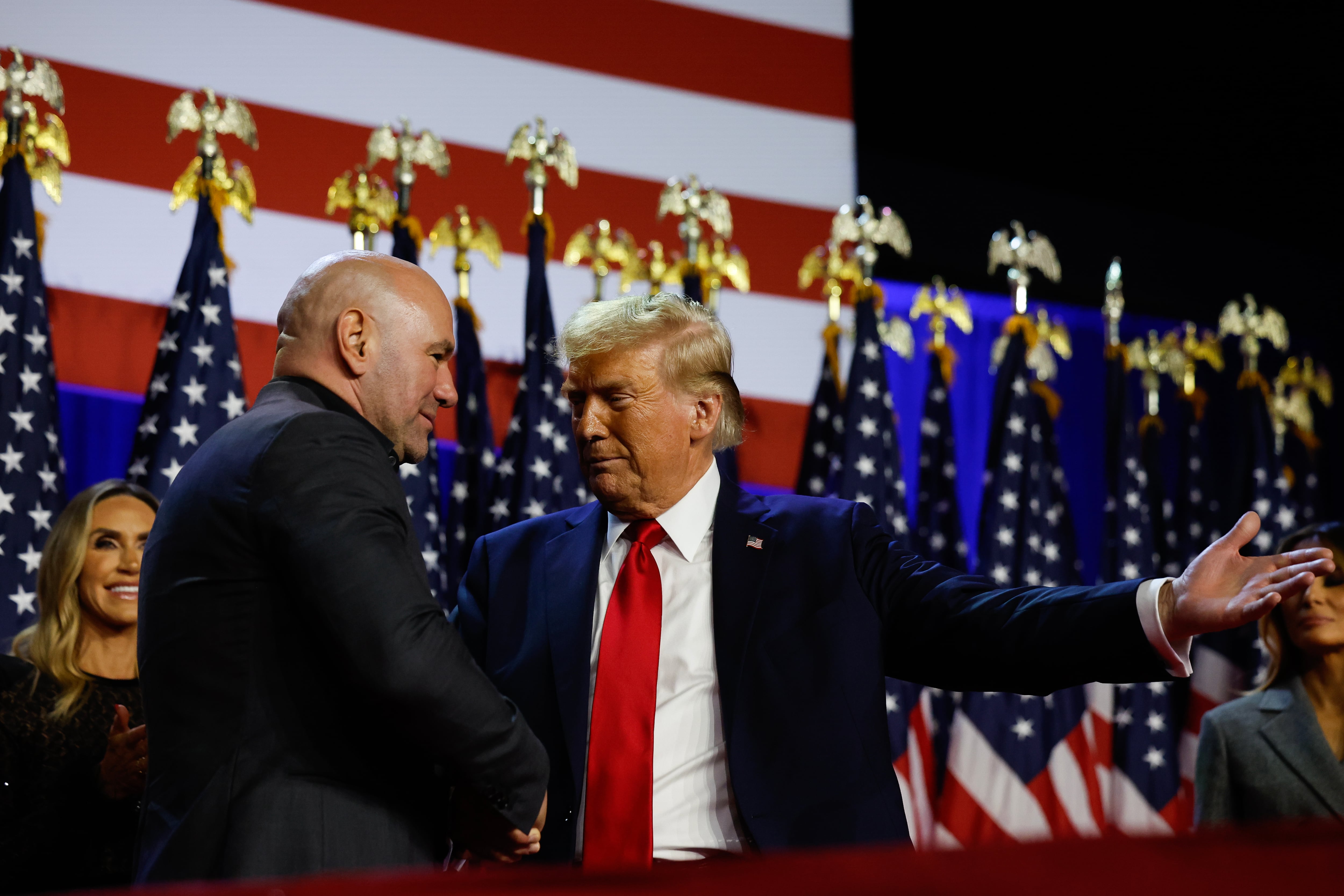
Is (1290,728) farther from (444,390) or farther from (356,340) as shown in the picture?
(356,340)

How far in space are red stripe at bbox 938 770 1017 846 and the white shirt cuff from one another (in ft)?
10.0

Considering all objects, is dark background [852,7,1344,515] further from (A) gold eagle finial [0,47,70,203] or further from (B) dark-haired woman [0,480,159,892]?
(B) dark-haired woman [0,480,159,892]

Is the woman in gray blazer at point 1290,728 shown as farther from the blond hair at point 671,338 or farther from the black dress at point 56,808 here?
the black dress at point 56,808

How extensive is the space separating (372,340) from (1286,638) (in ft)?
8.39

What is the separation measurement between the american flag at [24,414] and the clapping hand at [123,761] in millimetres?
1222

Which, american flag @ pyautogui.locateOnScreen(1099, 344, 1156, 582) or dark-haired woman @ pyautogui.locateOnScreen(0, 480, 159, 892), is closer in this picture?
dark-haired woman @ pyautogui.locateOnScreen(0, 480, 159, 892)

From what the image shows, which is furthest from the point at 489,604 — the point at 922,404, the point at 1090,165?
the point at 1090,165

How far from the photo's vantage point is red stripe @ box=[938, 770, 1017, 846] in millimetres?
4703

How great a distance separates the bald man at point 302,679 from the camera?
1.54 metres

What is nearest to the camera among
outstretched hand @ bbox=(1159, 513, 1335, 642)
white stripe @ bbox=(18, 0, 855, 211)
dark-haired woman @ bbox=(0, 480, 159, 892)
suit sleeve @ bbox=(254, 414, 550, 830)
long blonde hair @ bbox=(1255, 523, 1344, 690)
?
suit sleeve @ bbox=(254, 414, 550, 830)

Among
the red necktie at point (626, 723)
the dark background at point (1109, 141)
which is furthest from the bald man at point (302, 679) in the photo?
the dark background at point (1109, 141)

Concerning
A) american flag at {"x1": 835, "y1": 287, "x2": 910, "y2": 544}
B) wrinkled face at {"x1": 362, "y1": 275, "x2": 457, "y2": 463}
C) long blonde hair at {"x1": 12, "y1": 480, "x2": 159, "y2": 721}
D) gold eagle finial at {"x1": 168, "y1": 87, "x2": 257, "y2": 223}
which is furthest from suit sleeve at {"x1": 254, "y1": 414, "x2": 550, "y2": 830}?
american flag at {"x1": 835, "y1": 287, "x2": 910, "y2": 544}

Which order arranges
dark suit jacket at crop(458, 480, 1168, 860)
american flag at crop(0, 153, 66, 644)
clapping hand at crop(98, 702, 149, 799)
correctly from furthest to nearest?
american flag at crop(0, 153, 66, 644) → clapping hand at crop(98, 702, 149, 799) → dark suit jacket at crop(458, 480, 1168, 860)

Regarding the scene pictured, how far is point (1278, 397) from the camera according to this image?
593 centimetres
